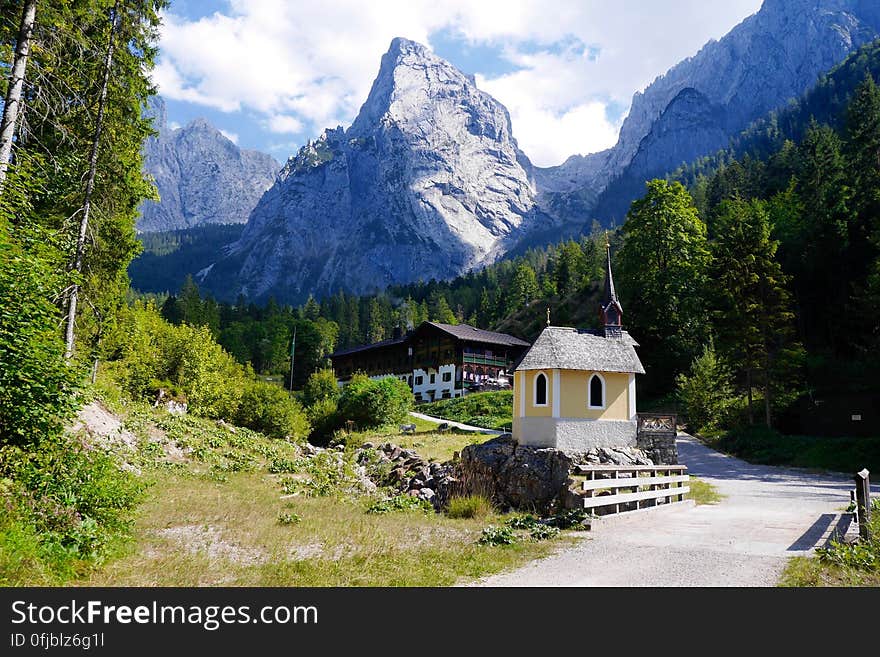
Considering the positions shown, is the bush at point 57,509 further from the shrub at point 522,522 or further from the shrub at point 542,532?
the shrub at point 522,522

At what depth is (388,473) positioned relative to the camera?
2612 cm

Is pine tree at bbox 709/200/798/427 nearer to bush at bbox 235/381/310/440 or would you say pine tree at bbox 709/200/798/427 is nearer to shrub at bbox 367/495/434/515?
shrub at bbox 367/495/434/515

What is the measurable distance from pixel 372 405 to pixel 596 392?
70.9ft

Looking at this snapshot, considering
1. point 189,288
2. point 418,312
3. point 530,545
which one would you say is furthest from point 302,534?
point 418,312

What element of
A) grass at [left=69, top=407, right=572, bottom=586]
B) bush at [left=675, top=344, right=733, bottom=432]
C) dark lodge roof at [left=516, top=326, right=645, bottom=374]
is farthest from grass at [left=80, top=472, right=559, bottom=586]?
bush at [left=675, top=344, right=733, bottom=432]

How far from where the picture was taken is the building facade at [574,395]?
961 inches

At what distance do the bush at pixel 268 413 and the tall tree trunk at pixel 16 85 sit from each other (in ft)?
86.5

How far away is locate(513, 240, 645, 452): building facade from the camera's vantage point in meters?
24.4

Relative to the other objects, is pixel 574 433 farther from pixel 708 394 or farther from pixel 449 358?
pixel 449 358

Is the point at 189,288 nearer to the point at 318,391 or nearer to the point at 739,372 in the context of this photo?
the point at 318,391

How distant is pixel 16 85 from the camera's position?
11.6m

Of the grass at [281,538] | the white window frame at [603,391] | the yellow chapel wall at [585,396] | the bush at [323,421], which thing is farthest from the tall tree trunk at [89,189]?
the bush at [323,421]

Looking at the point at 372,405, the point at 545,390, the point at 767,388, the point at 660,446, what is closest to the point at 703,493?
the point at 660,446
